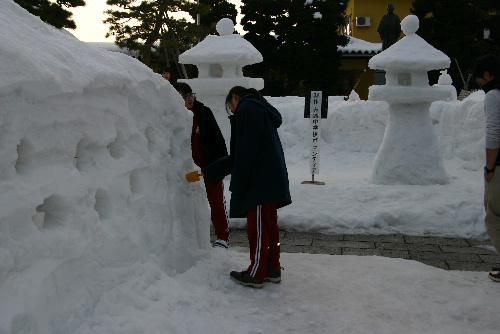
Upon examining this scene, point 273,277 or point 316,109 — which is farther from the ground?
point 316,109

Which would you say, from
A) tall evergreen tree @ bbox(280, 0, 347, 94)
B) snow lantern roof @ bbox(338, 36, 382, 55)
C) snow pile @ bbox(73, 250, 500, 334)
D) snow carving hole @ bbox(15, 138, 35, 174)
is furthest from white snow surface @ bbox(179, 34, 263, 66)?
snow lantern roof @ bbox(338, 36, 382, 55)

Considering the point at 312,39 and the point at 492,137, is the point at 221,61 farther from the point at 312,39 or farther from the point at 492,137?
the point at 312,39

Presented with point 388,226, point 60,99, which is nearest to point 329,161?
point 388,226

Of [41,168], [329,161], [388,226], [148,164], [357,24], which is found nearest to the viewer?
[41,168]

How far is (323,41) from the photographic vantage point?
63.8ft

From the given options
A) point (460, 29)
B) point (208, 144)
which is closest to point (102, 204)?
point (208, 144)

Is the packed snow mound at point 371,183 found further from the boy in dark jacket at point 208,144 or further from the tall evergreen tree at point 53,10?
the tall evergreen tree at point 53,10

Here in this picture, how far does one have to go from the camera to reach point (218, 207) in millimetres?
4934

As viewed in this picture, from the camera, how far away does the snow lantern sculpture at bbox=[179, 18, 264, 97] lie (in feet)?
29.1

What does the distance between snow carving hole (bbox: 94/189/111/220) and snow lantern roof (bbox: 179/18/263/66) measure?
587 cm

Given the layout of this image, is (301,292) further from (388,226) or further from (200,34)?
(200,34)

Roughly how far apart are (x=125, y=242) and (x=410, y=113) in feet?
A: 19.9

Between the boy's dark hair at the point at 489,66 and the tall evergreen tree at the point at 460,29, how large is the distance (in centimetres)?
1511

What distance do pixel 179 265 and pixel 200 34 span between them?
54.3 ft
